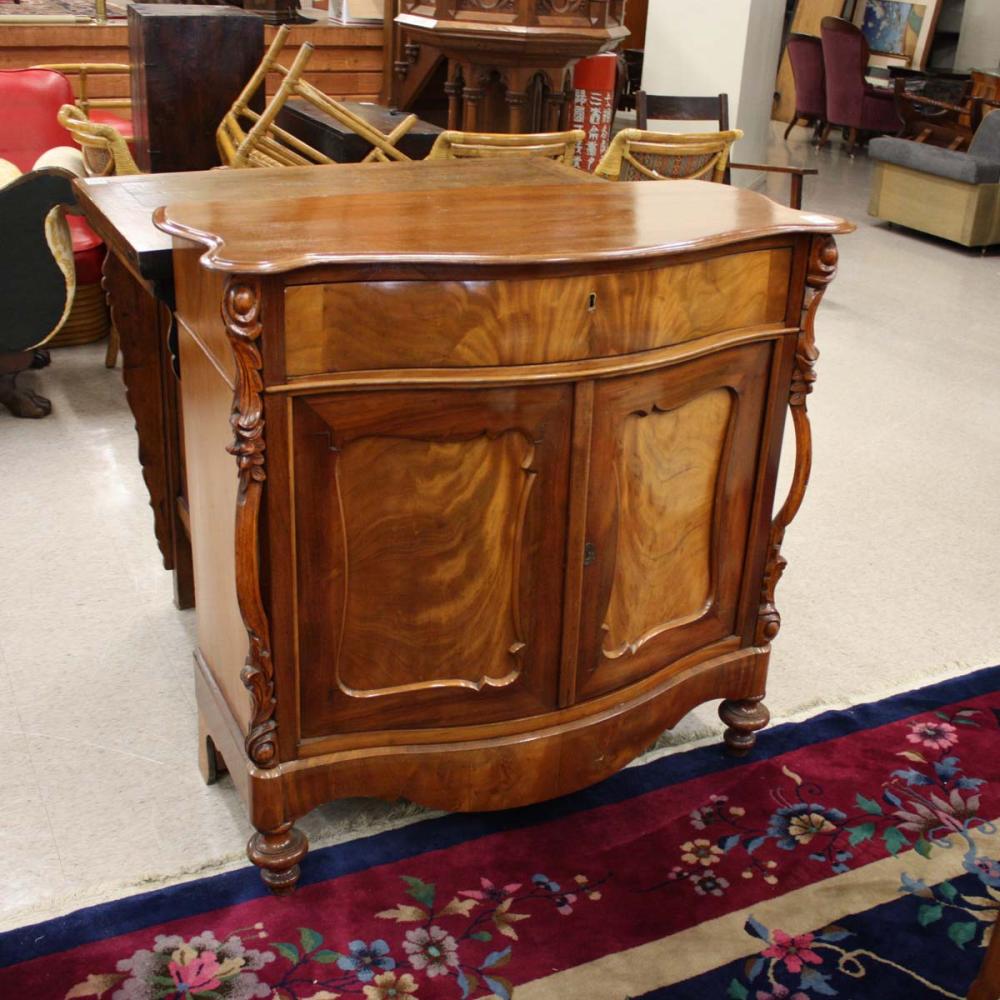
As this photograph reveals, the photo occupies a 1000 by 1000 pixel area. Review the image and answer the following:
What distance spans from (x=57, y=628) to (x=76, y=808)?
0.74 meters

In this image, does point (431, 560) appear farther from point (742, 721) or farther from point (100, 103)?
point (100, 103)

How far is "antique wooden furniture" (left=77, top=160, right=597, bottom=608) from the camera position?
2518 mm

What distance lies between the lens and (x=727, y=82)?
828 centimetres

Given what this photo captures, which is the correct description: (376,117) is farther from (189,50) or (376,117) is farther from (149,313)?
(149,313)

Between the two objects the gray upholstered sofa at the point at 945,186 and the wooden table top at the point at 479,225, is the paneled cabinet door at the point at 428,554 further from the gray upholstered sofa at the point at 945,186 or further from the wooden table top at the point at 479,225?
the gray upholstered sofa at the point at 945,186

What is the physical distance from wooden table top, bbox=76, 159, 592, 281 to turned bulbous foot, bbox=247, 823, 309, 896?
1019 millimetres

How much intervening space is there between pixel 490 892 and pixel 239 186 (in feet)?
5.02

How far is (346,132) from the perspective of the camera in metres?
4.64

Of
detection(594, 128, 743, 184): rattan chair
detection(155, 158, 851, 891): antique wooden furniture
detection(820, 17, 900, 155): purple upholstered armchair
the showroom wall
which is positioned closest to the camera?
detection(155, 158, 851, 891): antique wooden furniture

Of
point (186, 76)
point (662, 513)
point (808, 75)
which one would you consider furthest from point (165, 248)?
point (808, 75)

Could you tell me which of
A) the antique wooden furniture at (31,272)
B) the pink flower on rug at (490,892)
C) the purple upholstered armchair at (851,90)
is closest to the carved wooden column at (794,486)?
the pink flower on rug at (490,892)

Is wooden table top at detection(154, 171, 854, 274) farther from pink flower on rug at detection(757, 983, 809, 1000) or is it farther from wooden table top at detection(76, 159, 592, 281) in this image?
pink flower on rug at detection(757, 983, 809, 1000)

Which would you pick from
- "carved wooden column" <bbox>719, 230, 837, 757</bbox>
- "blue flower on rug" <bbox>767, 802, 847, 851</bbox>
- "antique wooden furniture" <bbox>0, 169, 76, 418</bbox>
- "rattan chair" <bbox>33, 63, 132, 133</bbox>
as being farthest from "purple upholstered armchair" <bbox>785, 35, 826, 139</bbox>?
"blue flower on rug" <bbox>767, 802, 847, 851</bbox>

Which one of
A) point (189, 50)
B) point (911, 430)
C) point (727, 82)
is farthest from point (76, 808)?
point (727, 82)
